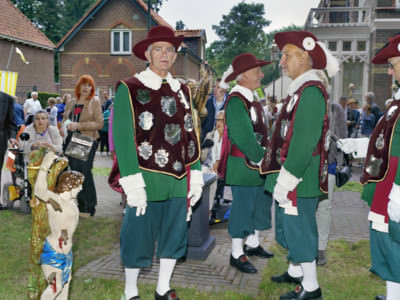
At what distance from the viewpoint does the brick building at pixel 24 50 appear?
957 inches

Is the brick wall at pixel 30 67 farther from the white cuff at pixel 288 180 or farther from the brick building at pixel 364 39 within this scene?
the white cuff at pixel 288 180

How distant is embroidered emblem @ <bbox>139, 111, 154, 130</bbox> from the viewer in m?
3.21

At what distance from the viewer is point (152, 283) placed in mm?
4059

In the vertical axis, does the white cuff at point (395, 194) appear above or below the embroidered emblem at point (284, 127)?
below

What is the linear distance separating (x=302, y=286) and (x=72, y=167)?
3928mm

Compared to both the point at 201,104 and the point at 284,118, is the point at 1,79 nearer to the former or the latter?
the point at 201,104

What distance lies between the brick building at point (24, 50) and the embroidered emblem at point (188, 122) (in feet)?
73.4

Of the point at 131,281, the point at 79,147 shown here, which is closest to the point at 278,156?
the point at 131,281

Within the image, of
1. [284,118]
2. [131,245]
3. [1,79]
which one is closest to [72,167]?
[1,79]

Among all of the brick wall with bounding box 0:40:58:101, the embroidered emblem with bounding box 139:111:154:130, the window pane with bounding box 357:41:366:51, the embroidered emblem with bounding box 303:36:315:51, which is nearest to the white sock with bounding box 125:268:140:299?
the embroidered emblem with bounding box 139:111:154:130

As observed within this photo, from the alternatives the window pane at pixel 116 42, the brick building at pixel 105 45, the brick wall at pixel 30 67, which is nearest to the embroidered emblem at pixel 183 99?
the brick wall at pixel 30 67

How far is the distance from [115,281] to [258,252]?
5.69 feet

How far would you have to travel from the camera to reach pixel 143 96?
3229 millimetres

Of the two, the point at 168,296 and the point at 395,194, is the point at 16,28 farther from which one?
the point at 395,194
